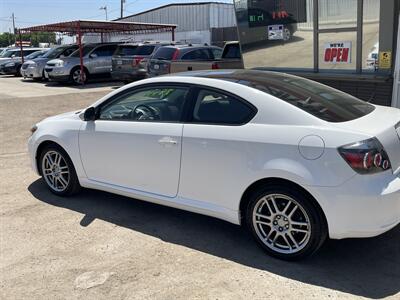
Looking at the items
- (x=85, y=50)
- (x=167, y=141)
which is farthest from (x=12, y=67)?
(x=167, y=141)

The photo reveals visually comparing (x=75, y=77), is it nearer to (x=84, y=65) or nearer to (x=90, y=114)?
(x=84, y=65)

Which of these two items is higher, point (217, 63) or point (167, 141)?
point (217, 63)

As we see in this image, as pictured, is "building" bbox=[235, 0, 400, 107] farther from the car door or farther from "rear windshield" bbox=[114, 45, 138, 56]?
"rear windshield" bbox=[114, 45, 138, 56]

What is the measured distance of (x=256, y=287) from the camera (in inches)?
136

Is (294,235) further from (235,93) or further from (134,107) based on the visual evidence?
(134,107)

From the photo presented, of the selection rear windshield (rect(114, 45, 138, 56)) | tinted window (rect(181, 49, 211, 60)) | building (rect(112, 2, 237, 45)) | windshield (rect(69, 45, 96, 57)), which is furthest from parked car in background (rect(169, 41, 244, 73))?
building (rect(112, 2, 237, 45))

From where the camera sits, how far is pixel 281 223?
383cm

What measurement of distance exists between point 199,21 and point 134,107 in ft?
120

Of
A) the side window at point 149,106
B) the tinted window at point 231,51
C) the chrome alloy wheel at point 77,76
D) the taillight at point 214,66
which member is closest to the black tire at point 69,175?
the side window at point 149,106

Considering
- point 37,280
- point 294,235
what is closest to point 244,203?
point 294,235

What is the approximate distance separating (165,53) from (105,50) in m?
6.68

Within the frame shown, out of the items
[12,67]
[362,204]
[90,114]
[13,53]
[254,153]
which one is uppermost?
[13,53]

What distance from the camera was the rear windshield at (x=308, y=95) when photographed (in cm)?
386

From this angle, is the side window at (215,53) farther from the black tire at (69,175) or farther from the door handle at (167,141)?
the door handle at (167,141)
